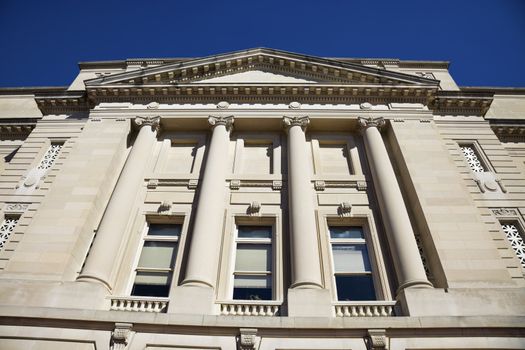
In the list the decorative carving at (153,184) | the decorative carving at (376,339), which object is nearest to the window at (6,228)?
the decorative carving at (153,184)

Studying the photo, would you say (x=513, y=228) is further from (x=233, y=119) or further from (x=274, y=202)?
(x=233, y=119)

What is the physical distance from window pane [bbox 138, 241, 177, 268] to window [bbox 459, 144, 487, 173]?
13.5m

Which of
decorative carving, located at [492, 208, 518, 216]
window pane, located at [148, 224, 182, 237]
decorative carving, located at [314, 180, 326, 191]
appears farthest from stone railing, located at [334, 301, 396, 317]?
decorative carving, located at [492, 208, 518, 216]

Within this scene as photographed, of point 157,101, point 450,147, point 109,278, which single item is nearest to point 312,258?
point 109,278

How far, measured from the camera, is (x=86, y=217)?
13.3 meters

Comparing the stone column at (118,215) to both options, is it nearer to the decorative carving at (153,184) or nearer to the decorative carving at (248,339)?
the decorative carving at (153,184)

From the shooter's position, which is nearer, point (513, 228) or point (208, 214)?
point (208, 214)

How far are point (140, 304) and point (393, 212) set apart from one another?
9105 millimetres

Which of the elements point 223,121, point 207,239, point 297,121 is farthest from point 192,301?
point 297,121

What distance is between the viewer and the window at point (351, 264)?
1217 centimetres

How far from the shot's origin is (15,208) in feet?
49.9

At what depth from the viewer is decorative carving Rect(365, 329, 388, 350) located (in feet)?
31.5

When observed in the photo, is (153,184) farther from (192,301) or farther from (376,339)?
(376,339)

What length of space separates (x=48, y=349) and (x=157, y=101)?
11849mm
